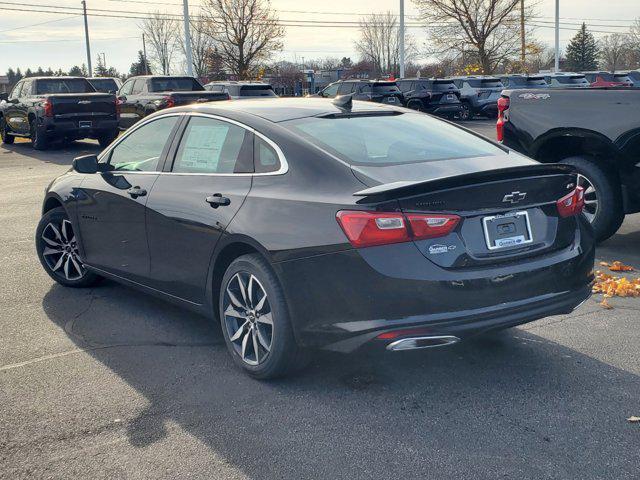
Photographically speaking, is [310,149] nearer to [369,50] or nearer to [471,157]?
[471,157]

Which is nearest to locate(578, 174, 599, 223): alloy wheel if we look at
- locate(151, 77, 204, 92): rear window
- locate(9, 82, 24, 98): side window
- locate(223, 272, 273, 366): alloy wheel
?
locate(223, 272, 273, 366): alloy wheel

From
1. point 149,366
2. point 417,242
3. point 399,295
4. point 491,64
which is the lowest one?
point 149,366

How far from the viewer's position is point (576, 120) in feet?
24.2

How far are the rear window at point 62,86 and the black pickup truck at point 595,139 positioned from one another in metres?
15.7

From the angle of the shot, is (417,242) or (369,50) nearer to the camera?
(417,242)

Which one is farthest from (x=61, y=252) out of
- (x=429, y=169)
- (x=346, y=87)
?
(x=346, y=87)

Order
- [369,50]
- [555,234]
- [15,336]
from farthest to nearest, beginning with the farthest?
[369,50] → [15,336] → [555,234]

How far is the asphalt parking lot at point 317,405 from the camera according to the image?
335 centimetres

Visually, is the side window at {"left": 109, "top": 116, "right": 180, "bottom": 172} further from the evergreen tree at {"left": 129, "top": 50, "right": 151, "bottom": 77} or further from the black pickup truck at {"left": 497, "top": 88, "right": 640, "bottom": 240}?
the evergreen tree at {"left": 129, "top": 50, "right": 151, "bottom": 77}

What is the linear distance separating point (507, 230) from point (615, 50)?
8913 cm

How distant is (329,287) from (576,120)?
14.9 ft

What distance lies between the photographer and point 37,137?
1975cm

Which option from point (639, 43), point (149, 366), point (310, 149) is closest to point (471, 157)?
point (310, 149)

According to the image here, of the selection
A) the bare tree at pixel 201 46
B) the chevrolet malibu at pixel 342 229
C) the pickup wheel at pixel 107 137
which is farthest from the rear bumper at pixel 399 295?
the bare tree at pixel 201 46
